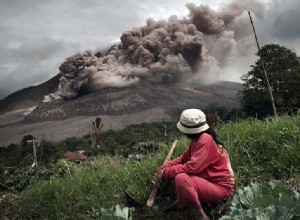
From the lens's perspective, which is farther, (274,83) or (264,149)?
(274,83)

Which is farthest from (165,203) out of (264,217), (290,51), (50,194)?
(290,51)

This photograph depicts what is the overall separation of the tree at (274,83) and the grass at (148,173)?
27.8 m

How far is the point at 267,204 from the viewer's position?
262 centimetres

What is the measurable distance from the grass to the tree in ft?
91.4

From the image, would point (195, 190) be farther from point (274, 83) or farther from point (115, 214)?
point (274, 83)

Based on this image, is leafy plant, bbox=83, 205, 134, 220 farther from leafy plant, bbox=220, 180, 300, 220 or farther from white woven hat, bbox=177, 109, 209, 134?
white woven hat, bbox=177, 109, 209, 134

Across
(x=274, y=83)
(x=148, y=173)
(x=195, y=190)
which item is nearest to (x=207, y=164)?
(x=195, y=190)

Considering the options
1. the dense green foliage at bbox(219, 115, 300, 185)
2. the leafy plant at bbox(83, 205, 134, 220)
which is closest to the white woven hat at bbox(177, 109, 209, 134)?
the dense green foliage at bbox(219, 115, 300, 185)

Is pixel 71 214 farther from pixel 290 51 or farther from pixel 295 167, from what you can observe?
pixel 290 51

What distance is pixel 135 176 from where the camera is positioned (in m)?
6.12

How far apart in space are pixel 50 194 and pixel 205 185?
354 centimetres

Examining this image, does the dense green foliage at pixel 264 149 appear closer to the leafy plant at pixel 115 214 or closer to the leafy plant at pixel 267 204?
the leafy plant at pixel 267 204

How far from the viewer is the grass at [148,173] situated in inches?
196

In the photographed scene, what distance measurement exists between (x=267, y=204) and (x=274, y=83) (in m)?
38.5
